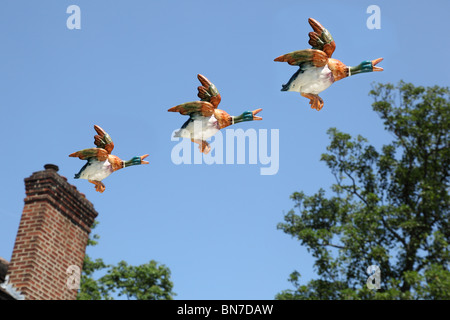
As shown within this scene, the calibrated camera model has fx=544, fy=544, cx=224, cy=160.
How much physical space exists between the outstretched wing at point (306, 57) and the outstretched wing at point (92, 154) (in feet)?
2.98

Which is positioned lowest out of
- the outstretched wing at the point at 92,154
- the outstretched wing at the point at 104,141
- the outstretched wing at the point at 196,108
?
the outstretched wing at the point at 92,154

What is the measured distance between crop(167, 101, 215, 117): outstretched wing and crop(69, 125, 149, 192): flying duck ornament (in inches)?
11.0

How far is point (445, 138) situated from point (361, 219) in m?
4.97

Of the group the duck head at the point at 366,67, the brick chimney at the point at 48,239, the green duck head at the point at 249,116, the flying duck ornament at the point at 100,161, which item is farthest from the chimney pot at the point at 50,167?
the duck head at the point at 366,67

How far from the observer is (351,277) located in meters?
20.1

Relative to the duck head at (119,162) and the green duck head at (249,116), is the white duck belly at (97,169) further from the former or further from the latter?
the green duck head at (249,116)

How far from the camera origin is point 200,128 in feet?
7.90

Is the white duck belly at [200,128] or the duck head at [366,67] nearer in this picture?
the duck head at [366,67]

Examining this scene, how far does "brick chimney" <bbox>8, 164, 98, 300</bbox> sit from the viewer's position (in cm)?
1190

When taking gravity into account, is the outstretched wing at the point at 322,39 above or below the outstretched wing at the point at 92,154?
above

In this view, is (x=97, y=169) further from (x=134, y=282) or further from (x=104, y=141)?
(x=134, y=282)

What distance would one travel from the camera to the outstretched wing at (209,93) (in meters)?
2.46

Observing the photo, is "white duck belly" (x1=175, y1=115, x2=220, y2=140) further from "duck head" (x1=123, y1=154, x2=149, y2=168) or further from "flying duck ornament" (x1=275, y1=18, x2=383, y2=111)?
"flying duck ornament" (x1=275, y1=18, x2=383, y2=111)
